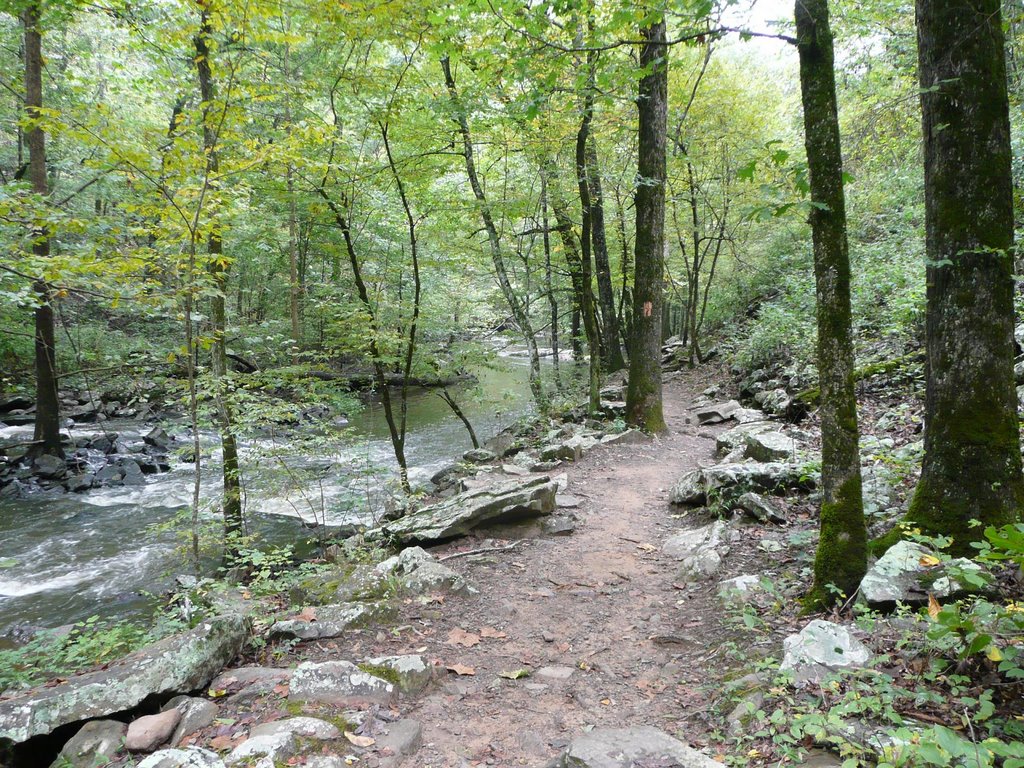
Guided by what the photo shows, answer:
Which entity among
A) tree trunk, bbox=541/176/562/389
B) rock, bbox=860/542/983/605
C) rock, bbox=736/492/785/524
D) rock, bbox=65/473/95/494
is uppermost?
tree trunk, bbox=541/176/562/389

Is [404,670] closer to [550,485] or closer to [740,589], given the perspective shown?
[740,589]

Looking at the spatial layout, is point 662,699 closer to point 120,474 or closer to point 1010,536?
point 1010,536

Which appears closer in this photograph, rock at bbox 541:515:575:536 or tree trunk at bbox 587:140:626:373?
rock at bbox 541:515:575:536

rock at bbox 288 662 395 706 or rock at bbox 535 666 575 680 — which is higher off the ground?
rock at bbox 288 662 395 706

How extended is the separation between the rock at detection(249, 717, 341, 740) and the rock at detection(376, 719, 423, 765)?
252 millimetres

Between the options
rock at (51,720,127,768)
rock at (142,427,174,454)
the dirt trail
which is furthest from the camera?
rock at (142,427,174,454)

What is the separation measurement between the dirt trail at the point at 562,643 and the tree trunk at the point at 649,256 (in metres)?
3.53

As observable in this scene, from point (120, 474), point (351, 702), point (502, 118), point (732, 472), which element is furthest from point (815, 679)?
point (120, 474)

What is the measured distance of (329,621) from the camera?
4320mm

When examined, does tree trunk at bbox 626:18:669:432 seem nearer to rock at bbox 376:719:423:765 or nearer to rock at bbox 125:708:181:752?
rock at bbox 376:719:423:765

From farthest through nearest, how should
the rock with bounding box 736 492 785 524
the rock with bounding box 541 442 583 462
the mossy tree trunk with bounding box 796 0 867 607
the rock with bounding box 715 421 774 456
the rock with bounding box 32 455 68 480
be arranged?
A: the rock with bounding box 32 455 68 480
the rock with bounding box 541 442 583 462
the rock with bounding box 715 421 774 456
the rock with bounding box 736 492 785 524
the mossy tree trunk with bounding box 796 0 867 607

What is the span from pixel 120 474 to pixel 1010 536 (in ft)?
47.2

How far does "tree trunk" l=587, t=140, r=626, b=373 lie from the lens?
41.3ft

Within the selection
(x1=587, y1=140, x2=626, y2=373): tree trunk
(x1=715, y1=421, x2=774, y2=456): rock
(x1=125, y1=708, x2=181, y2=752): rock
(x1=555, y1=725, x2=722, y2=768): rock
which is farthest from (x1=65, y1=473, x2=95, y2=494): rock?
(x1=555, y1=725, x2=722, y2=768): rock
